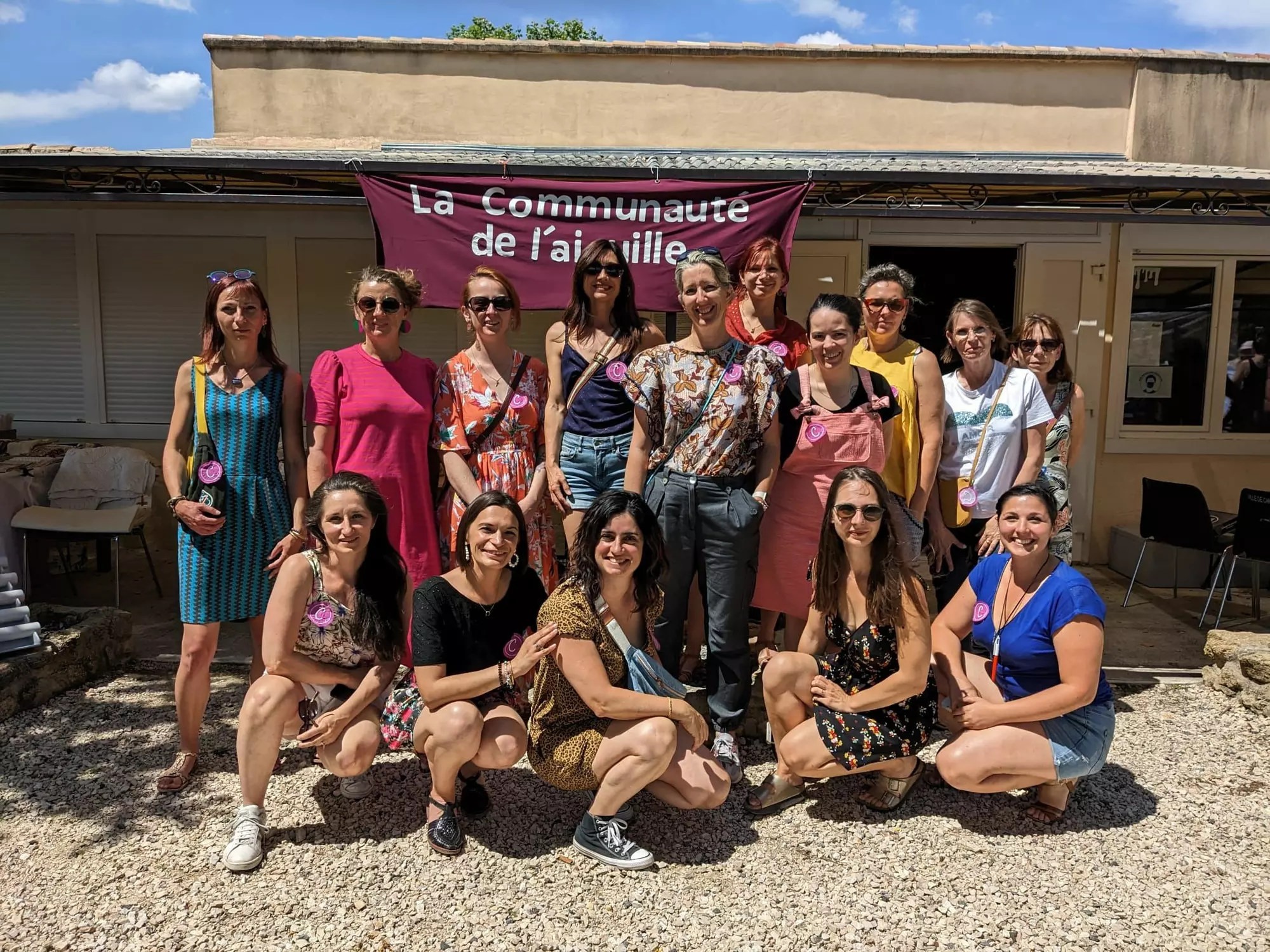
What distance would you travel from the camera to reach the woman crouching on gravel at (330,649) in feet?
9.31

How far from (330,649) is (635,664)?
3.46 ft

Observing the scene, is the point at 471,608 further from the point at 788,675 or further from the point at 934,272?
the point at 934,272

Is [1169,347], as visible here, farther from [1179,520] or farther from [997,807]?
[997,807]

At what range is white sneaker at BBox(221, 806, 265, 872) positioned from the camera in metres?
2.74

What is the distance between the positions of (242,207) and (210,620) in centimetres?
457

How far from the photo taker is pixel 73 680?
4.27 meters

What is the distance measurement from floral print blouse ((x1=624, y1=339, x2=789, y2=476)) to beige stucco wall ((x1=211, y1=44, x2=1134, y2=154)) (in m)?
5.45

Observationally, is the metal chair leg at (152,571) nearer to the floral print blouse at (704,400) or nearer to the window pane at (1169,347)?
the floral print blouse at (704,400)

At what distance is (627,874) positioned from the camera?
9.05ft

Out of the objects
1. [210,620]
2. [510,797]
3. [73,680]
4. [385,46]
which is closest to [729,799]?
[510,797]

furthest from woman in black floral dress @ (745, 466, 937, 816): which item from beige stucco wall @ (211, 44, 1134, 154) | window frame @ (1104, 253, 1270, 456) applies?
beige stucco wall @ (211, 44, 1134, 154)

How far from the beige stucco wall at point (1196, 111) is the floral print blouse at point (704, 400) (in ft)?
21.9

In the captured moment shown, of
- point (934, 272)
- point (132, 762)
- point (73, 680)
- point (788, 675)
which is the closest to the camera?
point (788, 675)

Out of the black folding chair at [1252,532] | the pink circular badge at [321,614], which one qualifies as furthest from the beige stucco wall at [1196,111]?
the pink circular badge at [321,614]
